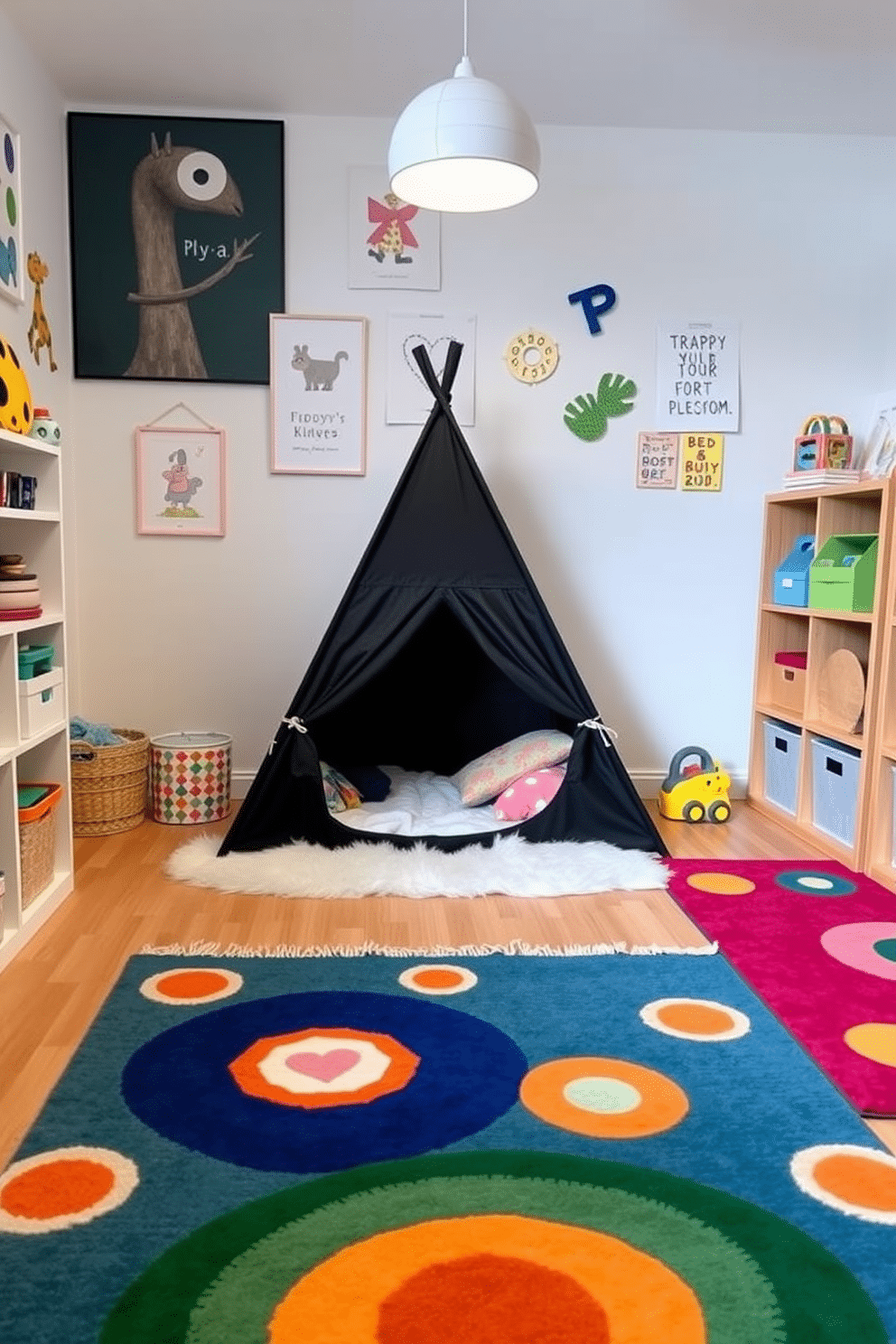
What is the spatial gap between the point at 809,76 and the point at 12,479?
2.81 m

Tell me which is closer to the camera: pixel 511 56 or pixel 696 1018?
pixel 696 1018

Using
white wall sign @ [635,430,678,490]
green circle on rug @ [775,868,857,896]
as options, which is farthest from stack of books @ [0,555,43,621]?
white wall sign @ [635,430,678,490]

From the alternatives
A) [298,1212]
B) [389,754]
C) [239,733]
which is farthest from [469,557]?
[298,1212]

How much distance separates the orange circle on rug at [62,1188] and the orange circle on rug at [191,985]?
1.73ft

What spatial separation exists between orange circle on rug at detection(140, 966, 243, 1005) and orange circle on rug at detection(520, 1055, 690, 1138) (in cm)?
71

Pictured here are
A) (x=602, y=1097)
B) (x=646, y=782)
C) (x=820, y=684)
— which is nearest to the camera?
(x=602, y=1097)

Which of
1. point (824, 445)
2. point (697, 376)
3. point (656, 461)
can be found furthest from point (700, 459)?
point (824, 445)

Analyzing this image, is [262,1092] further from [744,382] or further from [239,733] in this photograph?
[744,382]

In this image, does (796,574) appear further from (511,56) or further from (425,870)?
(511,56)

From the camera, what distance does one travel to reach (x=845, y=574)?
321cm

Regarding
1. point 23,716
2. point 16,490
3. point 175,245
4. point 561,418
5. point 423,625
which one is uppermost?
point 175,245

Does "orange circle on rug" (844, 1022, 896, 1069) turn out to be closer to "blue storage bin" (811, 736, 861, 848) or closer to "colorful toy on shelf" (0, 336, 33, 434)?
"blue storage bin" (811, 736, 861, 848)

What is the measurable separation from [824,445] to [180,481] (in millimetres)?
2343

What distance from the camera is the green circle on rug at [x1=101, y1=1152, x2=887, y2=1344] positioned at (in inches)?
49.8
